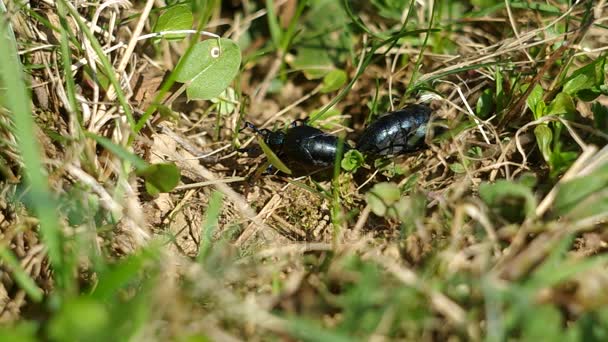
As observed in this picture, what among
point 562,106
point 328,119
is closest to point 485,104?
point 562,106

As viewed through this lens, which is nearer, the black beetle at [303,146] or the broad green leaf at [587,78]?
the broad green leaf at [587,78]

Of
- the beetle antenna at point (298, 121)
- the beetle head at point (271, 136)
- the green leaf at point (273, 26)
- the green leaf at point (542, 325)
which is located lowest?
the beetle head at point (271, 136)

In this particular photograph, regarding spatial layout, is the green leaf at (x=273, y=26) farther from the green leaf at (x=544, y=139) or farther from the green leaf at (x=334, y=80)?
the green leaf at (x=544, y=139)

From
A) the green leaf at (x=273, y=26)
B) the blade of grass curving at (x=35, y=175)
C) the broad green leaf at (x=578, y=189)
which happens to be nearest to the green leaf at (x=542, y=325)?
the broad green leaf at (x=578, y=189)

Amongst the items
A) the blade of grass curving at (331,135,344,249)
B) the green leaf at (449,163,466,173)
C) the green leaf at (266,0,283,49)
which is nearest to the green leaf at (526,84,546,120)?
the green leaf at (449,163,466,173)

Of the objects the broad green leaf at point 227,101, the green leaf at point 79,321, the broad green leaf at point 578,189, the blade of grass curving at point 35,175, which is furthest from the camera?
the broad green leaf at point 227,101

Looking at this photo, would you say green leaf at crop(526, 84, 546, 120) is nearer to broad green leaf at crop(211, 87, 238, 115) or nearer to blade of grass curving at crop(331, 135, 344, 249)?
blade of grass curving at crop(331, 135, 344, 249)

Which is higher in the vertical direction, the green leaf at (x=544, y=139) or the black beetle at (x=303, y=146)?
the green leaf at (x=544, y=139)
